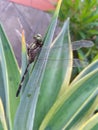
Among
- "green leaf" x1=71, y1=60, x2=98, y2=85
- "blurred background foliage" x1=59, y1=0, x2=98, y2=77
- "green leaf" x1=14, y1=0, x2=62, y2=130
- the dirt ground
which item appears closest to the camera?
"green leaf" x1=14, y1=0, x2=62, y2=130

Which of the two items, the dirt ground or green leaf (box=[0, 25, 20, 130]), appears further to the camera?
the dirt ground

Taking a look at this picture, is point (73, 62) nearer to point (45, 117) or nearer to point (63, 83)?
point (63, 83)

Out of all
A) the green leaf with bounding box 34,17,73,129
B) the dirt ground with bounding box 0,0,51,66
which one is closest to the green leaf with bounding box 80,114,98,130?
the green leaf with bounding box 34,17,73,129

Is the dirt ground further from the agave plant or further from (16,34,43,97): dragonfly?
(16,34,43,97): dragonfly

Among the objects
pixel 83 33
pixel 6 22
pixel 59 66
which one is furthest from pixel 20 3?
pixel 59 66

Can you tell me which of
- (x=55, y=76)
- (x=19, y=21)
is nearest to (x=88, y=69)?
(x=55, y=76)

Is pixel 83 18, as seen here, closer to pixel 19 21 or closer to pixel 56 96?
pixel 19 21

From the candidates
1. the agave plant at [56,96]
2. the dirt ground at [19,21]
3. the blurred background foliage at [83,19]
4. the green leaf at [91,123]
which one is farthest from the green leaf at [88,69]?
the dirt ground at [19,21]
